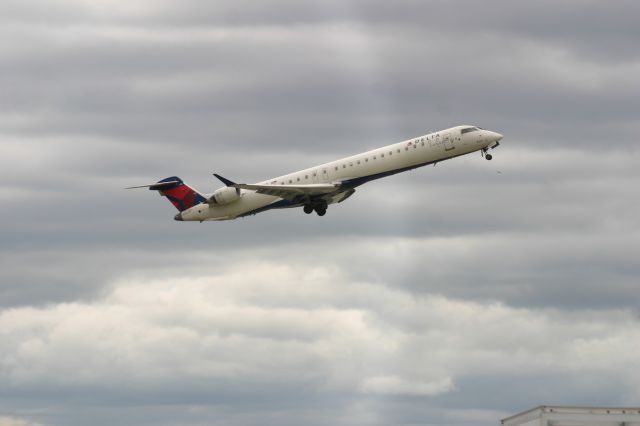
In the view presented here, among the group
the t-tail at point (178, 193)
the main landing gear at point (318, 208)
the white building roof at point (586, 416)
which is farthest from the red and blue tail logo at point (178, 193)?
the white building roof at point (586, 416)

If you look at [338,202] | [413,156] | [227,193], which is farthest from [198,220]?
[413,156]

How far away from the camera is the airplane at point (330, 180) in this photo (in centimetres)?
10012

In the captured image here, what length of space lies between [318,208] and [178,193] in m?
15.8

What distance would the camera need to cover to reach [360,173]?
103500 mm

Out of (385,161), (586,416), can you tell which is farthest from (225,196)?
(586,416)

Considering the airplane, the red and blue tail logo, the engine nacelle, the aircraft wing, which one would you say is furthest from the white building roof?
the red and blue tail logo

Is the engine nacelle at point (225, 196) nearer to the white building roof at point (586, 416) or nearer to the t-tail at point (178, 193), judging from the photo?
the t-tail at point (178, 193)

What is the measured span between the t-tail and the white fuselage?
6.72m

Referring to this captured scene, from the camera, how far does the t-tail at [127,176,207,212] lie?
11612 cm

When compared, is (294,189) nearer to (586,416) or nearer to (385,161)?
(385,161)

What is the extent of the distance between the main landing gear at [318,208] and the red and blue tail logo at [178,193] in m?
10.9

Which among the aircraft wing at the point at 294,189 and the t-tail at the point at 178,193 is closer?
the aircraft wing at the point at 294,189

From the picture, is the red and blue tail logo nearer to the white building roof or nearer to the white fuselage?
the white fuselage

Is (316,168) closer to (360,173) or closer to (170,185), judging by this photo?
(360,173)
